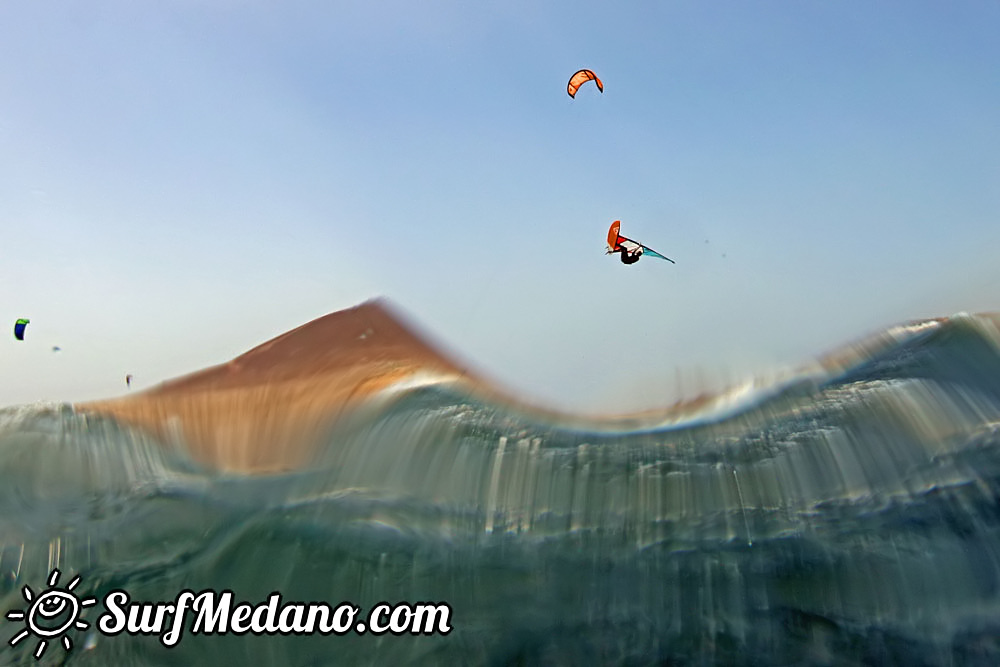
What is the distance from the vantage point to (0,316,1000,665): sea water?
5730 millimetres

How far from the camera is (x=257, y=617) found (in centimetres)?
612

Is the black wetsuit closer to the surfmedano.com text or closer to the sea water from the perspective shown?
the sea water

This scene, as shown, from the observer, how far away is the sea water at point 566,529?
5.73m

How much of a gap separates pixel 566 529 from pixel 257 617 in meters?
2.26

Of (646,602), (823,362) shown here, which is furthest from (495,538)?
(823,362)

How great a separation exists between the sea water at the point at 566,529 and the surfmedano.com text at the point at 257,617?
4cm

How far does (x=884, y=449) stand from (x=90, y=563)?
19.4 feet

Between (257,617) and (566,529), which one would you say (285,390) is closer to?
(257,617)

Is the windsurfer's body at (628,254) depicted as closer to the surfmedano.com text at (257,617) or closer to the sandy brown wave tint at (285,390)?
the sandy brown wave tint at (285,390)

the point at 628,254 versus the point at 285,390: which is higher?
the point at 628,254

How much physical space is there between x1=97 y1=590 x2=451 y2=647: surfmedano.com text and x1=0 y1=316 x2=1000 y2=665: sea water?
0.12 feet

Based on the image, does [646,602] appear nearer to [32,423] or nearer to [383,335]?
[383,335]

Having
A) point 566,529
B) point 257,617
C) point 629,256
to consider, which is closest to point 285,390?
point 257,617

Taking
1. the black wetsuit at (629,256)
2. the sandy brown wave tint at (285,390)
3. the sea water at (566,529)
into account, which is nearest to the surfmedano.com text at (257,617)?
the sea water at (566,529)
